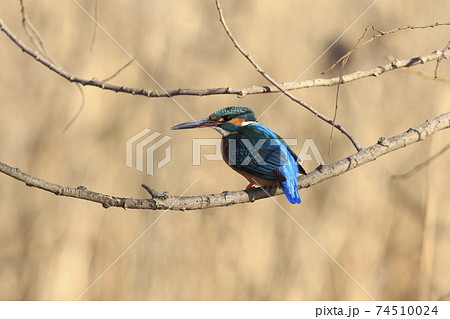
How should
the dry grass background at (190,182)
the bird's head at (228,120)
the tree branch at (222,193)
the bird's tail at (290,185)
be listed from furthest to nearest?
the dry grass background at (190,182), the bird's head at (228,120), the bird's tail at (290,185), the tree branch at (222,193)

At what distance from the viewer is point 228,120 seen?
168 cm

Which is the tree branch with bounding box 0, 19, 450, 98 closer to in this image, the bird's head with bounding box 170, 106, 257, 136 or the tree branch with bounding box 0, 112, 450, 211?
the tree branch with bounding box 0, 112, 450, 211

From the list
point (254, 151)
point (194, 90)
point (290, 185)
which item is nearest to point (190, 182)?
point (254, 151)

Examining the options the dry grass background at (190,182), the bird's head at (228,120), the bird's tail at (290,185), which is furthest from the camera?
the dry grass background at (190,182)

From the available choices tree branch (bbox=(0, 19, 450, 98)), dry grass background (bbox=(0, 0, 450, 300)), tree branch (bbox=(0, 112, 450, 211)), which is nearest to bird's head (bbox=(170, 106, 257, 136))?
tree branch (bbox=(0, 112, 450, 211))

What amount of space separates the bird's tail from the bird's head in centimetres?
27

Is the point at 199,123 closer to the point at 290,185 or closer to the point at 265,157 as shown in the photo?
the point at 265,157

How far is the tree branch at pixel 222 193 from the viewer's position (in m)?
1.16

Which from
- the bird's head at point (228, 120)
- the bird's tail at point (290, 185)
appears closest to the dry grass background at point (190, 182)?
the bird's head at point (228, 120)

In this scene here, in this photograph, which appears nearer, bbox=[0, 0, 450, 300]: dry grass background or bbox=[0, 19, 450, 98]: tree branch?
bbox=[0, 19, 450, 98]: tree branch

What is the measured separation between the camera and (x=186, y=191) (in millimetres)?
2605

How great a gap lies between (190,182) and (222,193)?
1284 mm

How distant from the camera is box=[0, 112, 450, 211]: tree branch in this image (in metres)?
1.16

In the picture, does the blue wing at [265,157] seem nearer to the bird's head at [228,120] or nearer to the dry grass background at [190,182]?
the bird's head at [228,120]
